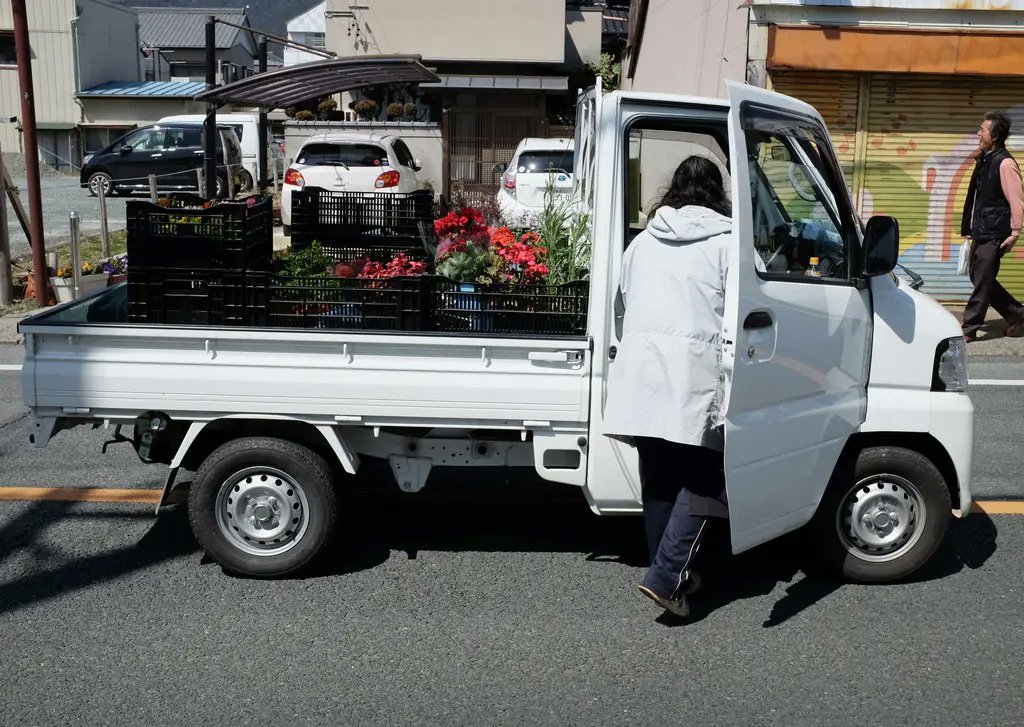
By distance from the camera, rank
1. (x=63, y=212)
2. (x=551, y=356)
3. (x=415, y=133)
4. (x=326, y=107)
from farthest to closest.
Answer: (x=326, y=107)
(x=415, y=133)
(x=63, y=212)
(x=551, y=356)

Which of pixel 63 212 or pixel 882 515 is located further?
pixel 63 212

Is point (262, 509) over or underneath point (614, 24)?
underneath

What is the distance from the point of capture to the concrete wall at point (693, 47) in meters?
12.9

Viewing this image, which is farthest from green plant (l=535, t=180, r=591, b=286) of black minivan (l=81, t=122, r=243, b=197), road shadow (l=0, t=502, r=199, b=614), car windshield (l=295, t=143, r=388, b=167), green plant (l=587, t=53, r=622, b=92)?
green plant (l=587, t=53, r=622, b=92)

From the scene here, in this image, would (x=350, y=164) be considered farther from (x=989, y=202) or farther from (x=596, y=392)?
(x=596, y=392)

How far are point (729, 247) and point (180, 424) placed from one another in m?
2.46

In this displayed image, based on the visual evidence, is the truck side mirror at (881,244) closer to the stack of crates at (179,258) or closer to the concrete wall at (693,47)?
the stack of crates at (179,258)

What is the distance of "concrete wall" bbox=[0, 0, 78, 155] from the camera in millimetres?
37469

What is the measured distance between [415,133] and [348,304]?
814 inches

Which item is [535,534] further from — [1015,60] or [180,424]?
[1015,60]

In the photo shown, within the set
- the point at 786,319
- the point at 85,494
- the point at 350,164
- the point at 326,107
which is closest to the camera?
the point at 786,319

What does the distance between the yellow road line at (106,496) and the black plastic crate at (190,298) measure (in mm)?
1368

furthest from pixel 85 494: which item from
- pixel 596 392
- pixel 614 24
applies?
pixel 614 24

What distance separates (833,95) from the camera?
1233 centimetres
